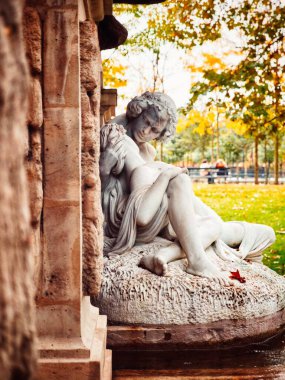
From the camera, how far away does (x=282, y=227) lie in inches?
472

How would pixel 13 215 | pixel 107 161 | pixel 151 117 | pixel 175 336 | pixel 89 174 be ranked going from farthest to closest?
pixel 151 117 → pixel 107 161 → pixel 175 336 → pixel 89 174 → pixel 13 215

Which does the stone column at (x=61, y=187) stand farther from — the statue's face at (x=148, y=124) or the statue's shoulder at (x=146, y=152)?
the statue's shoulder at (x=146, y=152)

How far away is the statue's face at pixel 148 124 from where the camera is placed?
555 cm

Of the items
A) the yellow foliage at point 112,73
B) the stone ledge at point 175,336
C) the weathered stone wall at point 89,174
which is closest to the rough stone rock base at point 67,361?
the weathered stone wall at point 89,174

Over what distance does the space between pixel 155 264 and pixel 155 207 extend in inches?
20.3

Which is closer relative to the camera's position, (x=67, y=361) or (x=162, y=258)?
(x=67, y=361)

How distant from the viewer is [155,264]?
482 centimetres

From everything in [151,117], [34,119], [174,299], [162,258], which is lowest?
[174,299]

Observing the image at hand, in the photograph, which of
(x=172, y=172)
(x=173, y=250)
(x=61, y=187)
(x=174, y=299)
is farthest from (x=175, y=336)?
(x=61, y=187)

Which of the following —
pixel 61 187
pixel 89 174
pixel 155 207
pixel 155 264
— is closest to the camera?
pixel 61 187

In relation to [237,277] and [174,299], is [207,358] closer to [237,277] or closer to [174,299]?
[174,299]

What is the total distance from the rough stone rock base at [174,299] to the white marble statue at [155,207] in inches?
4.8

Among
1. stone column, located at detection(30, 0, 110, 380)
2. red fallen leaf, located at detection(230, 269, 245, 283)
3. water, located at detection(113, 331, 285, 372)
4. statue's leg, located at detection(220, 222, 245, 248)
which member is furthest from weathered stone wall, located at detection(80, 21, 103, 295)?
statue's leg, located at detection(220, 222, 245, 248)

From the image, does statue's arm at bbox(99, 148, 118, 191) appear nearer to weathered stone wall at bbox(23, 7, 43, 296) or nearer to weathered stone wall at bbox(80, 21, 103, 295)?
weathered stone wall at bbox(80, 21, 103, 295)
